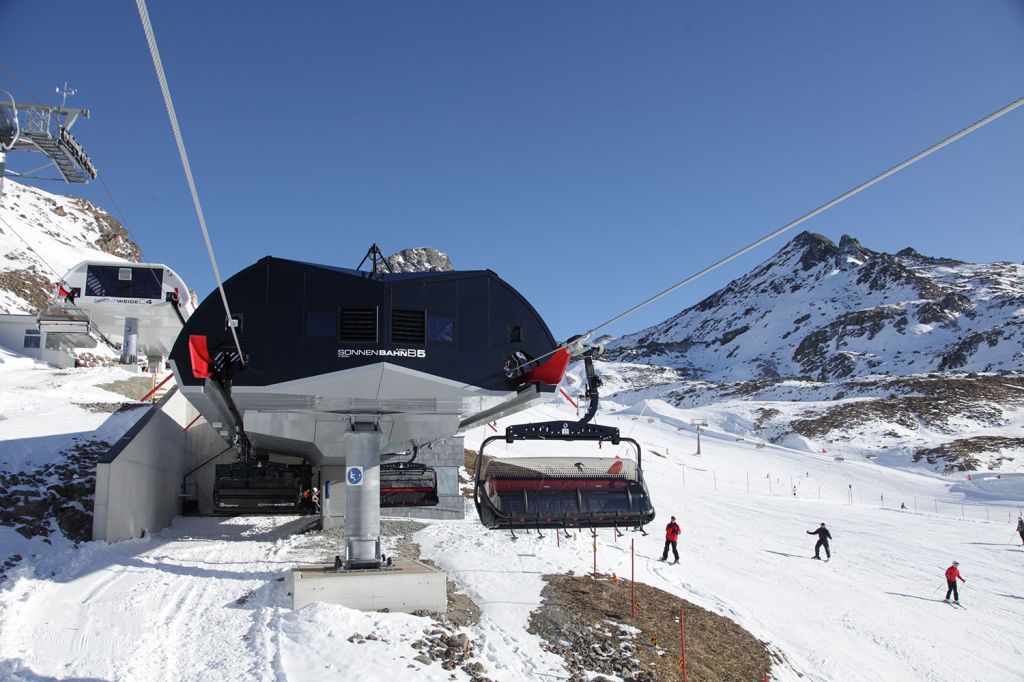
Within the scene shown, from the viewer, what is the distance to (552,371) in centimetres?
1509

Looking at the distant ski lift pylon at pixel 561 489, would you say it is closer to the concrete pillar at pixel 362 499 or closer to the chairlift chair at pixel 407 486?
the concrete pillar at pixel 362 499

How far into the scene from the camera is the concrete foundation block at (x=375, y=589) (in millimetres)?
13438

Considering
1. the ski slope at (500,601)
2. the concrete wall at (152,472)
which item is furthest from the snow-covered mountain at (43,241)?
the ski slope at (500,601)

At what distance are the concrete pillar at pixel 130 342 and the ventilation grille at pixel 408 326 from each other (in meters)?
27.3

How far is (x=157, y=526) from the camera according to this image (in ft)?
68.2

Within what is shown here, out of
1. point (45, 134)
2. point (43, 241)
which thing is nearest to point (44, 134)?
point (45, 134)

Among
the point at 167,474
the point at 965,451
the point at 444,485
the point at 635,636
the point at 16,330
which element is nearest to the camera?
the point at 635,636

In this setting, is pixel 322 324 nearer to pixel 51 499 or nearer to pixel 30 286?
pixel 51 499

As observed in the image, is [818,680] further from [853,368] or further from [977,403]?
[853,368]

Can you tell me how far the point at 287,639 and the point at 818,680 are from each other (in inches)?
431

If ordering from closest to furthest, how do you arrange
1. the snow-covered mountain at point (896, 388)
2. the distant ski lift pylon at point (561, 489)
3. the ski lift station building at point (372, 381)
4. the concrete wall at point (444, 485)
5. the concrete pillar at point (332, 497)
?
the distant ski lift pylon at point (561, 489) < the ski lift station building at point (372, 381) < the concrete pillar at point (332, 497) < the concrete wall at point (444, 485) < the snow-covered mountain at point (896, 388)

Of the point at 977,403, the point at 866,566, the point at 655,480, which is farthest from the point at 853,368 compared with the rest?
the point at 866,566

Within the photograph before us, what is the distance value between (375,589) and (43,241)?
229 feet

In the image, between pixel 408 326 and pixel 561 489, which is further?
pixel 561 489
